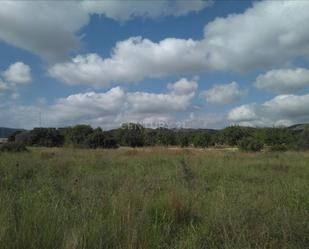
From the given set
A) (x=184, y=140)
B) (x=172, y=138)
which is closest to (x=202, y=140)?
(x=184, y=140)

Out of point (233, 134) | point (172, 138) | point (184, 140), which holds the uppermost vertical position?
point (233, 134)

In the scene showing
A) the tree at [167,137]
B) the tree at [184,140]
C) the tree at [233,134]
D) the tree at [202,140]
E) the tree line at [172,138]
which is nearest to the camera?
the tree line at [172,138]

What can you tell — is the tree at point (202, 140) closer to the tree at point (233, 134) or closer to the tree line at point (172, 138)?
the tree line at point (172, 138)

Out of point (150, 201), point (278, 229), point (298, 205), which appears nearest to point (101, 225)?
point (150, 201)

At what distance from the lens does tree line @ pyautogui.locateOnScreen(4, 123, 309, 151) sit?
5175 cm

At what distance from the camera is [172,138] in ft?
287

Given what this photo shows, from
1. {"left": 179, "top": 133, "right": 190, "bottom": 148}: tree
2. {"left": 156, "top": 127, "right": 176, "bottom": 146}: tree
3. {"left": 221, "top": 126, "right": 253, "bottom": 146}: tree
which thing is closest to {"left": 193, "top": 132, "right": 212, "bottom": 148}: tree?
{"left": 179, "top": 133, "right": 190, "bottom": 148}: tree

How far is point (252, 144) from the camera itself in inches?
1821

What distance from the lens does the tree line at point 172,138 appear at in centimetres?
5175

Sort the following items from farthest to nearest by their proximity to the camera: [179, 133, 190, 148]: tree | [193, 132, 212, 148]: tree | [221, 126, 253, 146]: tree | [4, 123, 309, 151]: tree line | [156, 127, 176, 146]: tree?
[221, 126, 253, 146]: tree → [156, 127, 176, 146]: tree → [179, 133, 190, 148]: tree → [193, 132, 212, 148]: tree → [4, 123, 309, 151]: tree line

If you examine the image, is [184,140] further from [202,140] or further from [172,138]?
[202,140]

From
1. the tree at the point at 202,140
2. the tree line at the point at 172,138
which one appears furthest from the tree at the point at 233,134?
the tree at the point at 202,140

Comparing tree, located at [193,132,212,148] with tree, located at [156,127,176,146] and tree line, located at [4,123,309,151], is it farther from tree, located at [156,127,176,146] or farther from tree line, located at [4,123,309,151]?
tree, located at [156,127,176,146]

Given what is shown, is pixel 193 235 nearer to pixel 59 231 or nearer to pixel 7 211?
pixel 59 231
